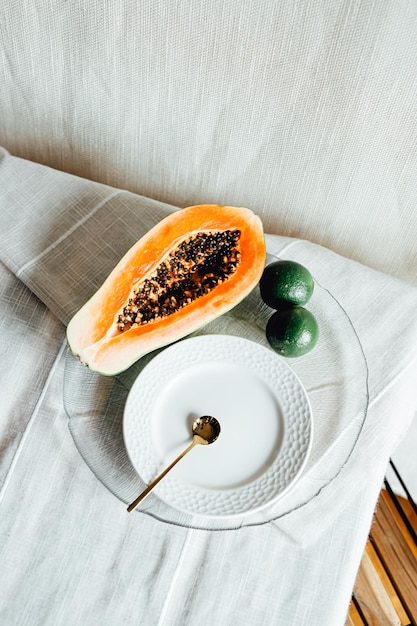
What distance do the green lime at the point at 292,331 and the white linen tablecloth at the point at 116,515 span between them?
4.0 inches

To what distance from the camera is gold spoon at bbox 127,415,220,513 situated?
0.57 meters

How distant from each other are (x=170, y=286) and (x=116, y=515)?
0.89 feet

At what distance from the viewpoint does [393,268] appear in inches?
33.9

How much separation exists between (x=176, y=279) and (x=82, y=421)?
20cm

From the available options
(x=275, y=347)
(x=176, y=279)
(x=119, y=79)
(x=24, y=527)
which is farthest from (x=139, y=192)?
(x=24, y=527)

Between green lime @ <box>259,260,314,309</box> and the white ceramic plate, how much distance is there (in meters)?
0.06

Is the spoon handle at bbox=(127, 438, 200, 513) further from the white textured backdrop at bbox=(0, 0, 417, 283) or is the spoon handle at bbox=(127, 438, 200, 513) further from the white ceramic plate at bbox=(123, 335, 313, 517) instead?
the white textured backdrop at bbox=(0, 0, 417, 283)

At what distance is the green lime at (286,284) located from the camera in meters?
0.64

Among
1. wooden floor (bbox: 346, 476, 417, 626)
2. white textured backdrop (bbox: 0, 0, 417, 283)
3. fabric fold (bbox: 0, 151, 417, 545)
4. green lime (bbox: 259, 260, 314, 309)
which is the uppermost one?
white textured backdrop (bbox: 0, 0, 417, 283)

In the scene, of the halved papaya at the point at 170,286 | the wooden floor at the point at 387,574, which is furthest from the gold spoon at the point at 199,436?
the wooden floor at the point at 387,574

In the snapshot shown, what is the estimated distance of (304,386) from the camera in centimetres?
66

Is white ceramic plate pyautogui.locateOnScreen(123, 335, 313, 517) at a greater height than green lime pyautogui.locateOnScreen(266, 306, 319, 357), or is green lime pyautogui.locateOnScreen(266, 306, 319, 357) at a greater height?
green lime pyautogui.locateOnScreen(266, 306, 319, 357)

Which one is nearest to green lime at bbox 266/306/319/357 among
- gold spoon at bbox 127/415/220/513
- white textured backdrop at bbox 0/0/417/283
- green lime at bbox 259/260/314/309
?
green lime at bbox 259/260/314/309

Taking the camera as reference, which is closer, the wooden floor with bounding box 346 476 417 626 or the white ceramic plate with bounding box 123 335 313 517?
the white ceramic plate with bounding box 123 335 313 517
